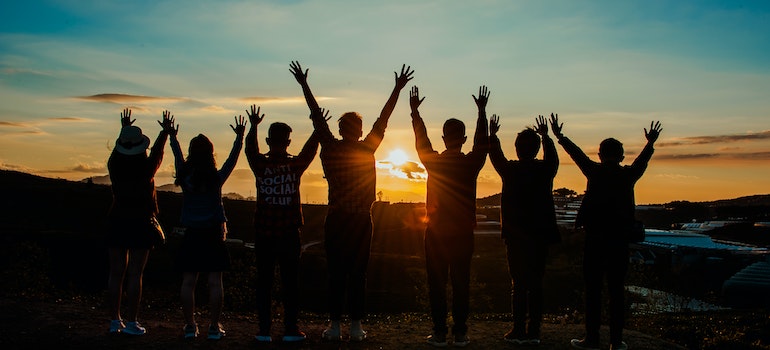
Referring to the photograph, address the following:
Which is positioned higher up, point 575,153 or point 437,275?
point 575,153

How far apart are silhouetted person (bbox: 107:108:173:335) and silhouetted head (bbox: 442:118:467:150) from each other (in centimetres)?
324

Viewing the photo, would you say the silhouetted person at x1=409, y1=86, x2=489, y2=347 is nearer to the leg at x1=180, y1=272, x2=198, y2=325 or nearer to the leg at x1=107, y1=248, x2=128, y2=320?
the leg at x1=180, y1=272, x2=198, y2=325

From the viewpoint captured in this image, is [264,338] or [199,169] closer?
[199,169]

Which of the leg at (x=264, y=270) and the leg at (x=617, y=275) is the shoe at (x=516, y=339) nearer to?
the leg at (x=617, y=275)

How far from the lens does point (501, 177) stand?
25.0 feet

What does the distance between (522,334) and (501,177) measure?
6.30ft

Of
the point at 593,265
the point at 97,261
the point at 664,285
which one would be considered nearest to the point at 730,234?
the point at 664,285

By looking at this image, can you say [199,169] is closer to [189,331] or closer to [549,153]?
[189,331]

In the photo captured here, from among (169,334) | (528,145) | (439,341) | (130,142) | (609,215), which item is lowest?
(169,334)

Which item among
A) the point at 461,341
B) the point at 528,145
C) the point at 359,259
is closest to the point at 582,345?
the point at 461,341

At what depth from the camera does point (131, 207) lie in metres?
7.43

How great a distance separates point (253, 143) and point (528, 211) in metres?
3.26

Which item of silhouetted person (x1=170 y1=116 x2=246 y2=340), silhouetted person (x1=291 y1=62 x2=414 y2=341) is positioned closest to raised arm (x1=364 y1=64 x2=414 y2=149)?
silhouetted person (x1=291 y1=62 x2=414 y2=341)

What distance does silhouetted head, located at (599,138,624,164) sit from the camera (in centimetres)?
739
